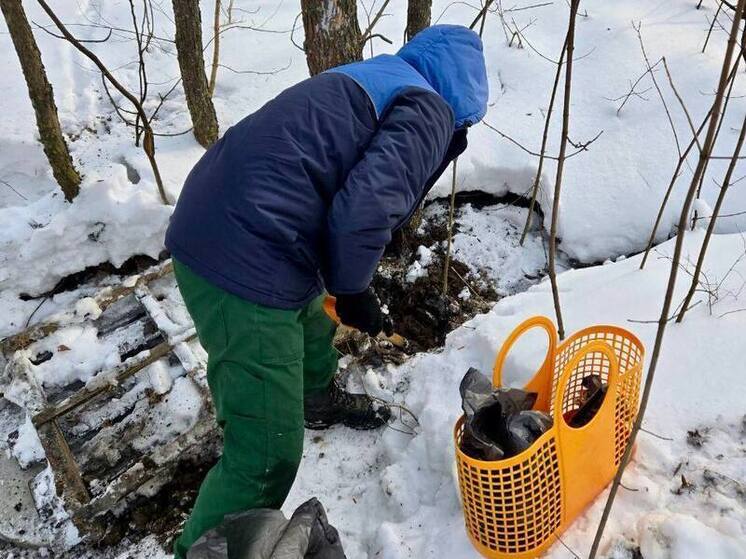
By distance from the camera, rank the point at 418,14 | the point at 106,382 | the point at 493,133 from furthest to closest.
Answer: the point at 493,133 < the point at 418,14 < the point at 106,382

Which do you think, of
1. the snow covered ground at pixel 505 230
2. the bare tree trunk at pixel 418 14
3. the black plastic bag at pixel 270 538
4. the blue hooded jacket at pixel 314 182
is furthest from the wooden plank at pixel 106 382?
the bare tree trunk at pixel 418 14

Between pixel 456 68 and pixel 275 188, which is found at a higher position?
pixel 456 68

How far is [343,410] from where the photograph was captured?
250cm

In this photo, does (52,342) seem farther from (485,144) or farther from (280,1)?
(280,1)

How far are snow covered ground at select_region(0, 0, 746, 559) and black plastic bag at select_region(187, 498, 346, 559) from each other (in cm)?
46

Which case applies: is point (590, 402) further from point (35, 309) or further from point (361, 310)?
point (35, 309)

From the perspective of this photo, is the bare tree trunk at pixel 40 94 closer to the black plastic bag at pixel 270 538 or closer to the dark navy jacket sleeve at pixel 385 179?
the dark navy jacket sleeve at pixel 385 179

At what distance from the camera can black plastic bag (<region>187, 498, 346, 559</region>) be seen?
1.42 m

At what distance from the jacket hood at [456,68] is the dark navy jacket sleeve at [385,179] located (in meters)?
0.10

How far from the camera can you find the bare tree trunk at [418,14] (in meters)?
3.12

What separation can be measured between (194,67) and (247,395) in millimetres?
2722

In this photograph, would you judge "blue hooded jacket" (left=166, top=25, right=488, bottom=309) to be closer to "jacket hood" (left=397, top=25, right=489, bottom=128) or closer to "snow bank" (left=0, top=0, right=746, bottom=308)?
"jacket hood" (left=397, top=25, right=489, bottom=128)

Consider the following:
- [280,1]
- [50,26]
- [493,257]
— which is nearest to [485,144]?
[493,257]

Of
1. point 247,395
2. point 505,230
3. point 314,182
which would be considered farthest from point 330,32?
point 247,395
